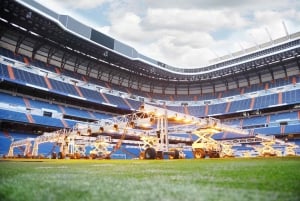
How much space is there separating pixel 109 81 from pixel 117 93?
319 centimetres

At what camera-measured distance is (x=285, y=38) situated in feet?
135

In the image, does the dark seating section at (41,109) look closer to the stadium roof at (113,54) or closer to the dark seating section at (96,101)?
the dark seating section at (96,101)

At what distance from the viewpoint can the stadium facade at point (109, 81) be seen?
104 feet

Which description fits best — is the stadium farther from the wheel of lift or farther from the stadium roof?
the wheel of lift

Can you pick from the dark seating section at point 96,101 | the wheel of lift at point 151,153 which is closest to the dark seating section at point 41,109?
the dark seating section at point 96,101

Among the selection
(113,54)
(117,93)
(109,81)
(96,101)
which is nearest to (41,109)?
(96,101)

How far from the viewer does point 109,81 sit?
157 ft

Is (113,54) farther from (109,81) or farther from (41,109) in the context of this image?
(41,109)

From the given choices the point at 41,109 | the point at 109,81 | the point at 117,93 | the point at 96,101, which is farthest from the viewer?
the point at 109,81

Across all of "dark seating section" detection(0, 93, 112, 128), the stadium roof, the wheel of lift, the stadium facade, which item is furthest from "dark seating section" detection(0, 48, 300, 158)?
the wheel of lift

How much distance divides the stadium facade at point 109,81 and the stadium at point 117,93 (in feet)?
0.54

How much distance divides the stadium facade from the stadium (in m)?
0.16

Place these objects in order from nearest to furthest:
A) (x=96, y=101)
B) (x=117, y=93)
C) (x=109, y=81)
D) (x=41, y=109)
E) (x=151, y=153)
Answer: (x=151, y=153) < (x=41, y=109) < (x=96, y=101) < (x=117, y=93) < (x=109, y=81)

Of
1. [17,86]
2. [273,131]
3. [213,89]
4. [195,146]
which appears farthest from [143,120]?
[213,89]
